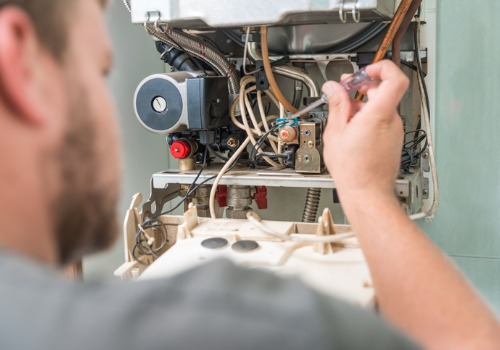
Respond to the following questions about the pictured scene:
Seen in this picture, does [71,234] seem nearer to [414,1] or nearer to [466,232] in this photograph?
[414,1]

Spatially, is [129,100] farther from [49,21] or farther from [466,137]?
[49,21]

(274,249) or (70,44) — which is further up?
(70,44)

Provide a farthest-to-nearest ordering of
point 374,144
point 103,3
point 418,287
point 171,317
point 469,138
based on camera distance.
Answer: point 469,138 → point 374,144 → point 418,287 → point 103,3 → point 171,317

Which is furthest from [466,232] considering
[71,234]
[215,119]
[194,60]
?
[71,234]

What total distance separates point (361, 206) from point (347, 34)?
0.74 meters

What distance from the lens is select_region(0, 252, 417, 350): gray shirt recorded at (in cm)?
40

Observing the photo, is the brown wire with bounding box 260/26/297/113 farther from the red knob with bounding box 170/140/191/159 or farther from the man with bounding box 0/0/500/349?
the man with bounding box 0/0/500/349

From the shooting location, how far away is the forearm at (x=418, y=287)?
30.8 inches

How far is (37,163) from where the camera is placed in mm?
489

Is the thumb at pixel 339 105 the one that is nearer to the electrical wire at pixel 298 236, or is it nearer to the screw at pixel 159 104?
the electrical wire at pixel 298 236

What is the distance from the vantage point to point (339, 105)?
3.77ft

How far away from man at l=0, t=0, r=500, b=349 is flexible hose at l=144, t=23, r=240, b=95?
0.99m

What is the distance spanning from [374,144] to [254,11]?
489 mm

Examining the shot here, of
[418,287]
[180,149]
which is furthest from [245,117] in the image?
[418,287]
